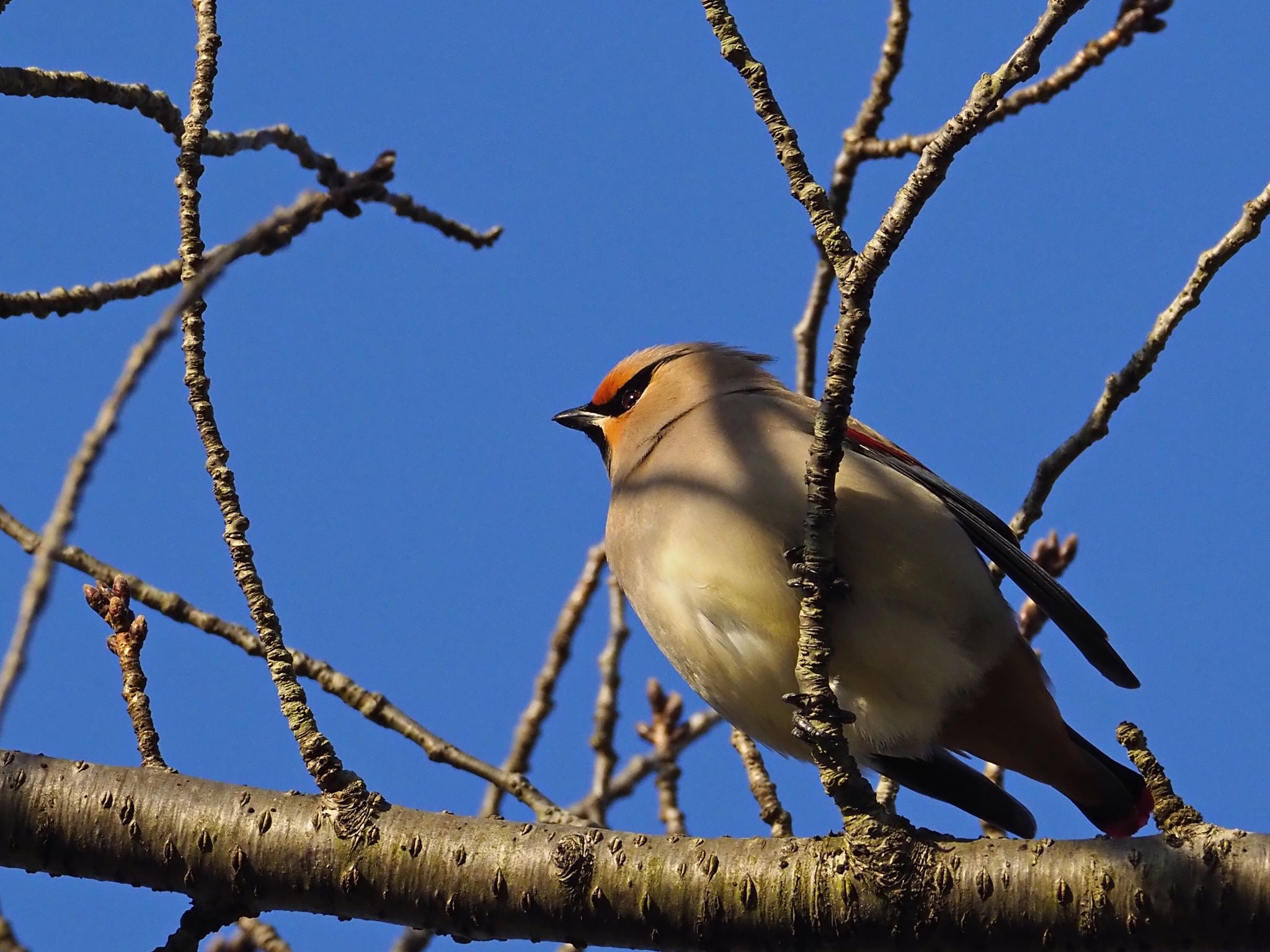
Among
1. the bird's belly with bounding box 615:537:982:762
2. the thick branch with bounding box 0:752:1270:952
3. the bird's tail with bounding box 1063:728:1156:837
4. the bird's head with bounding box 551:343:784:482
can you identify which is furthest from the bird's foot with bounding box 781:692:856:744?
the bird's head with bounding box 551:343:784:482

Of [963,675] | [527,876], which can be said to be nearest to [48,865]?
[527,876]

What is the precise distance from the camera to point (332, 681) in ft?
12.6

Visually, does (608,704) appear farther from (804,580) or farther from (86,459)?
(86,459)

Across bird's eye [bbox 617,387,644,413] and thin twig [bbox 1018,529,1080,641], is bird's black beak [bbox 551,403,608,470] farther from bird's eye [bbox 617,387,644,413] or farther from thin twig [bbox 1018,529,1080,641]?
thin twig [bbox 1018,529,1080,641]

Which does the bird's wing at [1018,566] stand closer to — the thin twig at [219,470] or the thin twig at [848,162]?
the thin twig at [848,162]

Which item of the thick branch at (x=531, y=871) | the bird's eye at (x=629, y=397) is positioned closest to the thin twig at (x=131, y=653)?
the thick branch at (x=531, y=871)

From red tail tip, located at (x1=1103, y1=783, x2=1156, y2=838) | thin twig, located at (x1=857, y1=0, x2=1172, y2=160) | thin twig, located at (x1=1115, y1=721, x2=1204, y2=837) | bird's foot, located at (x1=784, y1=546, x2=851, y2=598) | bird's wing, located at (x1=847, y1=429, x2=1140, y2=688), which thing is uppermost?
thin twig, located at (x1=857, y1=0, x2=1172, y2=160)

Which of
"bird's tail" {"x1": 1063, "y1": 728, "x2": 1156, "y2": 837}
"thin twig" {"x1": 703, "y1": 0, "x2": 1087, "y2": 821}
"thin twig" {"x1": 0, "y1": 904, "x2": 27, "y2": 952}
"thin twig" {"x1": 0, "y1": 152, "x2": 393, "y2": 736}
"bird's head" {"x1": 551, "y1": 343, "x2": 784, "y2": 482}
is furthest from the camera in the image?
"bird's head" {"x1": 551, "y1": 343, "x2": 784, "y2": 482}

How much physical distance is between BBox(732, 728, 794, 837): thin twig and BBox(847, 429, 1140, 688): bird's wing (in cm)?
83

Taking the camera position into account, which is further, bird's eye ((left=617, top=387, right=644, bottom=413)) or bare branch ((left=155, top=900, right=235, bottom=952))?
bird's eye ((left=617, top=387, right=644, bottom=413))

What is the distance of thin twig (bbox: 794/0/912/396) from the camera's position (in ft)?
14.8

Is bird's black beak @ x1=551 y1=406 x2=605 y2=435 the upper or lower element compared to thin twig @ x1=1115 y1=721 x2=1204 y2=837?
upper

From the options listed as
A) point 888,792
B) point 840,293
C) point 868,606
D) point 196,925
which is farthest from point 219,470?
point 888,792

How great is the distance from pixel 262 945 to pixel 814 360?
2339mm
